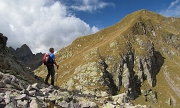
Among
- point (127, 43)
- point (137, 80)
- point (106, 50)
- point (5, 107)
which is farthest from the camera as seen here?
point (127, 43)

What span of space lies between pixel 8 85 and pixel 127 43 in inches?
7105

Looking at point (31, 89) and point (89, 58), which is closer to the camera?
point (31, 89)

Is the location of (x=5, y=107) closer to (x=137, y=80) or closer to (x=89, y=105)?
(x=89, y=105)

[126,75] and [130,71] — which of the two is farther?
[130,71]

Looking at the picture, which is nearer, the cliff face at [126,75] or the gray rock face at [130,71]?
the cliff face at [126,75]

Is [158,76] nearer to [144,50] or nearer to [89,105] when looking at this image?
[144,50]

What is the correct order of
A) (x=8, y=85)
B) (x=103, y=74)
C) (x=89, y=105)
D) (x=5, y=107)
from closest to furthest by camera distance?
(x=5, y=107) → (x=8, y=85) → (x=89, y=105) → (x=103, y=74)

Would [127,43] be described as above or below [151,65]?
above

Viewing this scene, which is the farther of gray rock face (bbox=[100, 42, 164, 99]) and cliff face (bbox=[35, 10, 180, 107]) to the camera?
gray rock face (bbox=[100, 42, 164, 99])

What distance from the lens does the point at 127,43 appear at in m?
192

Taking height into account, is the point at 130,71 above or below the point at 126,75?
above

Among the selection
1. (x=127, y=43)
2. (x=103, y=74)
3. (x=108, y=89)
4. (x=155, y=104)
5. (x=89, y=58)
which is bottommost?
(x=155, y=104)

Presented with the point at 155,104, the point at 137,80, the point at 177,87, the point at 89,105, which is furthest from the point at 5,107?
the point at 177,87

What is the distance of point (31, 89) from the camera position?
1800 centimetres
